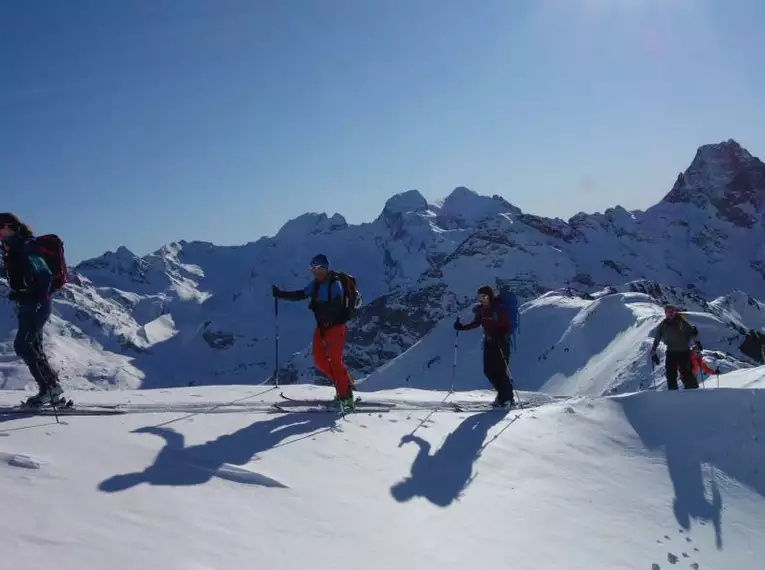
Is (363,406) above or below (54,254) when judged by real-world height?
below

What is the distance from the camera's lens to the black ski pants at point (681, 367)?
14047mm

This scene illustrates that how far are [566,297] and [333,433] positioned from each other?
190 feet

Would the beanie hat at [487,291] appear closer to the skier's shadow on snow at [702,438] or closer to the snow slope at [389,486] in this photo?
the snow slope at [389,486]

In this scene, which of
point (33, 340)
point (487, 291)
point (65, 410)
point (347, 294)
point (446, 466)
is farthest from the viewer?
point (487, 291)

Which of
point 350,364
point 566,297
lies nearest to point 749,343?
point 566,297

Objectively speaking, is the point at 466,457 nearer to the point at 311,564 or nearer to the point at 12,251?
the point at 311,564

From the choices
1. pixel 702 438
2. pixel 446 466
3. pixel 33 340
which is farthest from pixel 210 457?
pixel 702 438

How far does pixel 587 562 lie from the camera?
6.46 metres

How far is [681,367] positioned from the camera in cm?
1408

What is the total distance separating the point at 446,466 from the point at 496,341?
12.7 feet

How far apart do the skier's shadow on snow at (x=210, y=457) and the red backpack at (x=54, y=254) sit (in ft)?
7.99

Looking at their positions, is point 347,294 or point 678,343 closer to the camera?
point 347,294

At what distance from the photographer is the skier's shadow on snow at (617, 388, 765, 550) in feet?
27.3

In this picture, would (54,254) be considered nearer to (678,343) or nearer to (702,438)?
(702,438)
